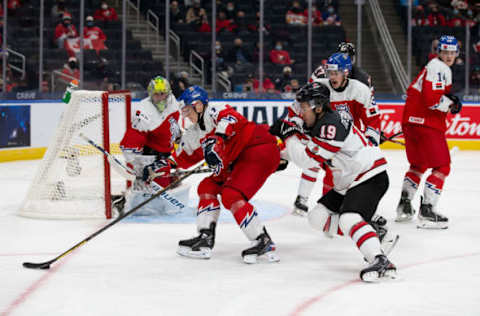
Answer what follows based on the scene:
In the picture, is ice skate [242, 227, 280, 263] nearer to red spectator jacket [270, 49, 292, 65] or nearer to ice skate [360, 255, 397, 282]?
ice skate [360, 255, 397, 282]

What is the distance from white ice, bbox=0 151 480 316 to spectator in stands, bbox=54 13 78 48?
503cm

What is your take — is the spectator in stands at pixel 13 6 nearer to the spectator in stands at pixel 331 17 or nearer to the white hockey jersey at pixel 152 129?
the spectator in stands at pixel 331 17

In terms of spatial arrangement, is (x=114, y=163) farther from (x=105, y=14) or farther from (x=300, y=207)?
(x=105, y=14)

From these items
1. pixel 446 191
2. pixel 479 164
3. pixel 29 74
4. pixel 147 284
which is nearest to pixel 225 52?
pixel 29 74

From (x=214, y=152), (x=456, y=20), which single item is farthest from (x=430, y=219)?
(x=456, y=20)

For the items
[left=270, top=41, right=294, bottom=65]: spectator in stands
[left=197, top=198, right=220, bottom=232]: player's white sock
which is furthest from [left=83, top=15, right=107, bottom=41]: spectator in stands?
[left=197, top=198, right=220, bottom=232]: player's white sock

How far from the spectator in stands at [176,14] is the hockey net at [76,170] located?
5.52 m

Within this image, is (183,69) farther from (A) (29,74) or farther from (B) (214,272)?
(B) (214,272)

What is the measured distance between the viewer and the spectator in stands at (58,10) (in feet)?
33.9

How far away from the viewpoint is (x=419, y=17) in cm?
1168

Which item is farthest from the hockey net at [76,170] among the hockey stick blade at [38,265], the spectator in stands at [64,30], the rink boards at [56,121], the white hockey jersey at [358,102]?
the spectator in stands at [64,30]

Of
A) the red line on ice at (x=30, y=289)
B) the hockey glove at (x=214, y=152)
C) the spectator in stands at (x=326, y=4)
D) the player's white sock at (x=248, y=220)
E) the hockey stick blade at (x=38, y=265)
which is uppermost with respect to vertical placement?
the spectator in stands at (x=326, y=4)

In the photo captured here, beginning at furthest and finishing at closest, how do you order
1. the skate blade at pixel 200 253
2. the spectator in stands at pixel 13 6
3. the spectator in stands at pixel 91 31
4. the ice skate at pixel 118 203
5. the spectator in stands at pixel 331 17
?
the spectator in stands at pixel 331 17 → the spectator in stands at pixel 91 31 → the spectator in stands at pixel 13 6 → the ice skate at pixel 118 203 → the skate blade at pixel 200 253

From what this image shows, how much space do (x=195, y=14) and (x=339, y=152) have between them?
7960 mm
